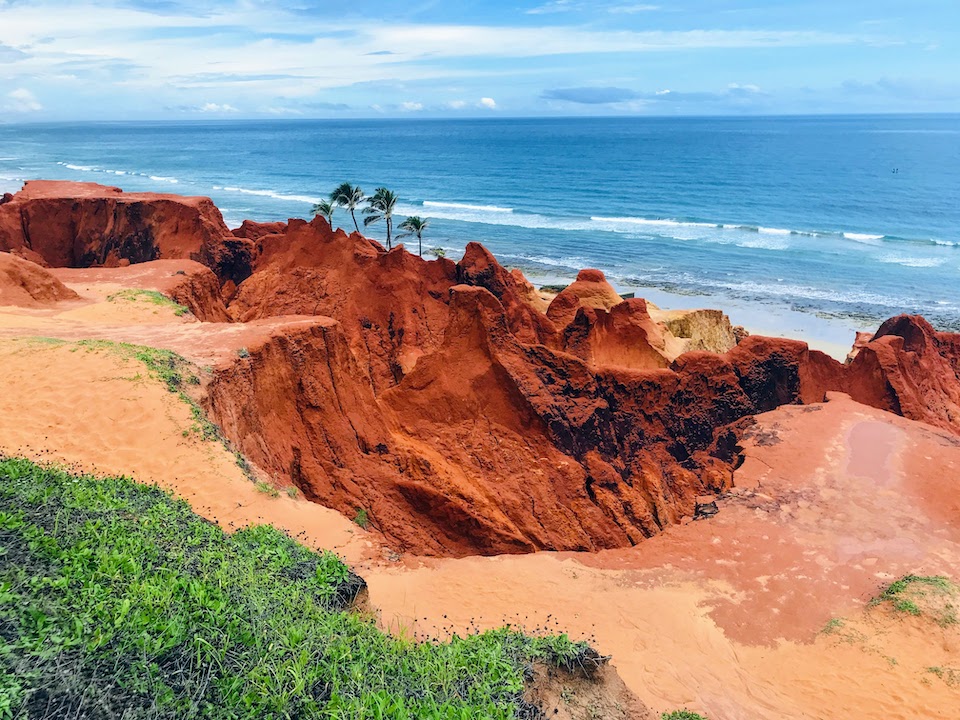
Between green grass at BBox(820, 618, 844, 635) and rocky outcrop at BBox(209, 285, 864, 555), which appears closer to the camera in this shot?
green grass at BBox(820, 618, 844, 635)

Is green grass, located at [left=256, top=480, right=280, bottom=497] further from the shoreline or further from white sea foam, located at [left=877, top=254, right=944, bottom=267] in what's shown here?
white sea foam, located at [left=877, top=254, right=944, bottom=267]

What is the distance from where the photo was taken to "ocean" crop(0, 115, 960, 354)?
5041 centimetres

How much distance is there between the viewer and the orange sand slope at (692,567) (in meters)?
11.1

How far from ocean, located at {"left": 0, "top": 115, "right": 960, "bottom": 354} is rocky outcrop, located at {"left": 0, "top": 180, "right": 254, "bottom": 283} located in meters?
25.5

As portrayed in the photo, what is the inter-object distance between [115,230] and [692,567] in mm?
32718

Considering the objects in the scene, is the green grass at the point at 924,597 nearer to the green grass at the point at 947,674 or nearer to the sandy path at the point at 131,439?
the green grass at the point at 947,674

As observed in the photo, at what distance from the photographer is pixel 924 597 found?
12.8 m

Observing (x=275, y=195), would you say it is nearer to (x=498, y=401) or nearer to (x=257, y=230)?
(x=257, y=230)

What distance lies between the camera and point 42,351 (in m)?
15.2

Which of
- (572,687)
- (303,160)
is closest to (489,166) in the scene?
(303,160)

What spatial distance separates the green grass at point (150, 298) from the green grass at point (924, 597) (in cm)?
2135

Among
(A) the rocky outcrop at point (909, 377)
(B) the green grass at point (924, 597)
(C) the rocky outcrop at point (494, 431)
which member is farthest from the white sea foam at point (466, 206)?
(B) the green grass at point (924, 597)

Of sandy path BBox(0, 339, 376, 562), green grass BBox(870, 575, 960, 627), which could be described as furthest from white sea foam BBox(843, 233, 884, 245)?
sandy path BBox(0, 339, 376, 562)

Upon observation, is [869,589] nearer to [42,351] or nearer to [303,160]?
[42,351]
